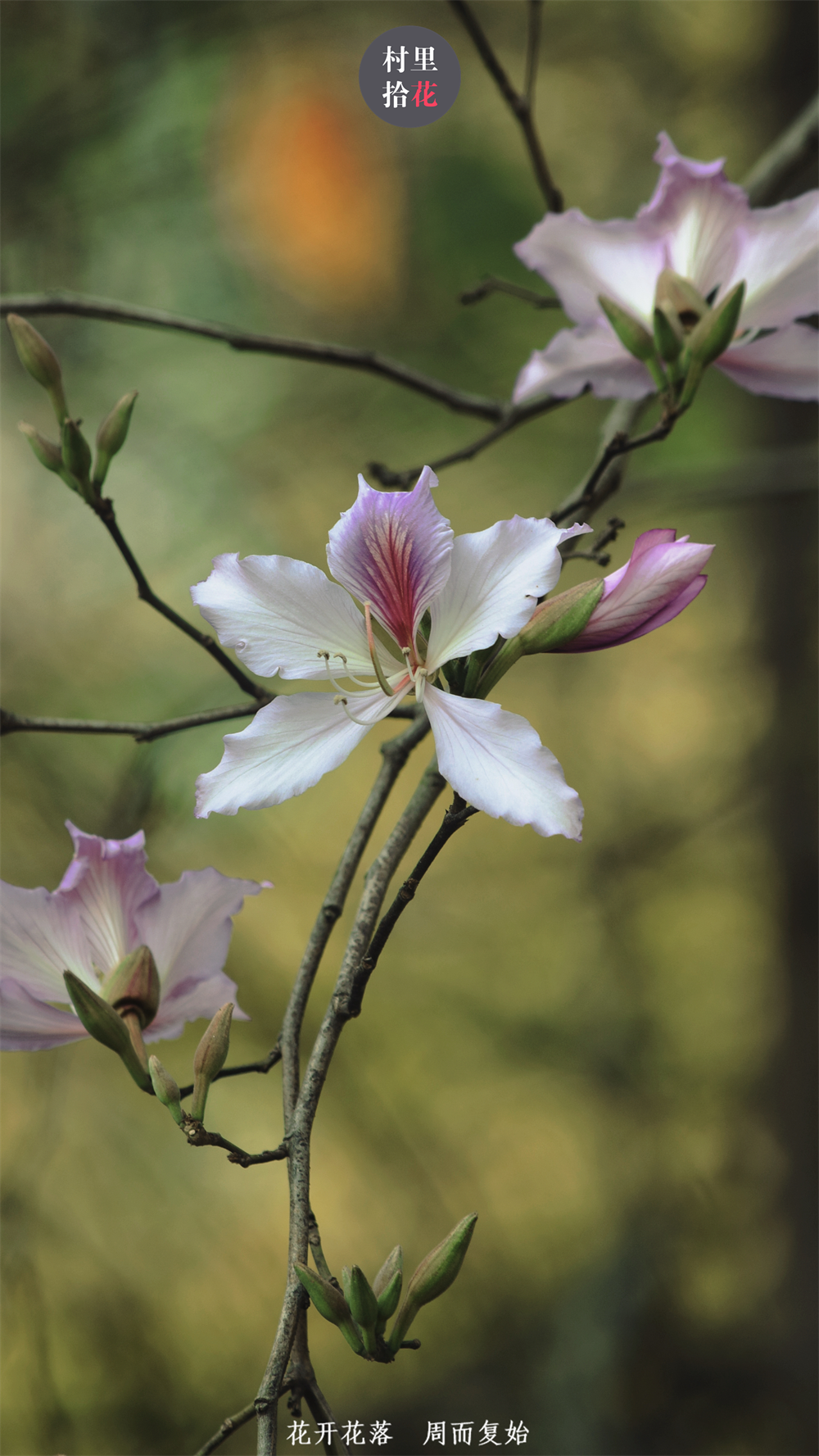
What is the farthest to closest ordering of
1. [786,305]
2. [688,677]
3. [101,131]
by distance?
1. [688,677]
2. [101,131]
3. [786,305]

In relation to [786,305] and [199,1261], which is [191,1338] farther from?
[786,305]

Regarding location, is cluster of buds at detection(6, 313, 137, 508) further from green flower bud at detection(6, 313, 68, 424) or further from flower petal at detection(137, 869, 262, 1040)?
flower petal at detection(137, 869, 262, 1040)

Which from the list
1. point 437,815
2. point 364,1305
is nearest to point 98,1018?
point 364,1305

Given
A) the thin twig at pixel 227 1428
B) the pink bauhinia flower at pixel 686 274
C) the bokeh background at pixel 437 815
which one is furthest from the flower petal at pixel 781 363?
the bokeh background at pixel 437 815

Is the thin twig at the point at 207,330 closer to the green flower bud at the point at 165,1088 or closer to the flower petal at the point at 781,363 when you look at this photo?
the flower petal at the point at 781,363

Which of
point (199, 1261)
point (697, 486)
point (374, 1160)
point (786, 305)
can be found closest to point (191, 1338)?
point (199, 1261)

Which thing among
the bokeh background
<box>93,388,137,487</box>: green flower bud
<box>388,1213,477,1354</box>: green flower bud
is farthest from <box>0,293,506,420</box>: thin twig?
the bokeh background
